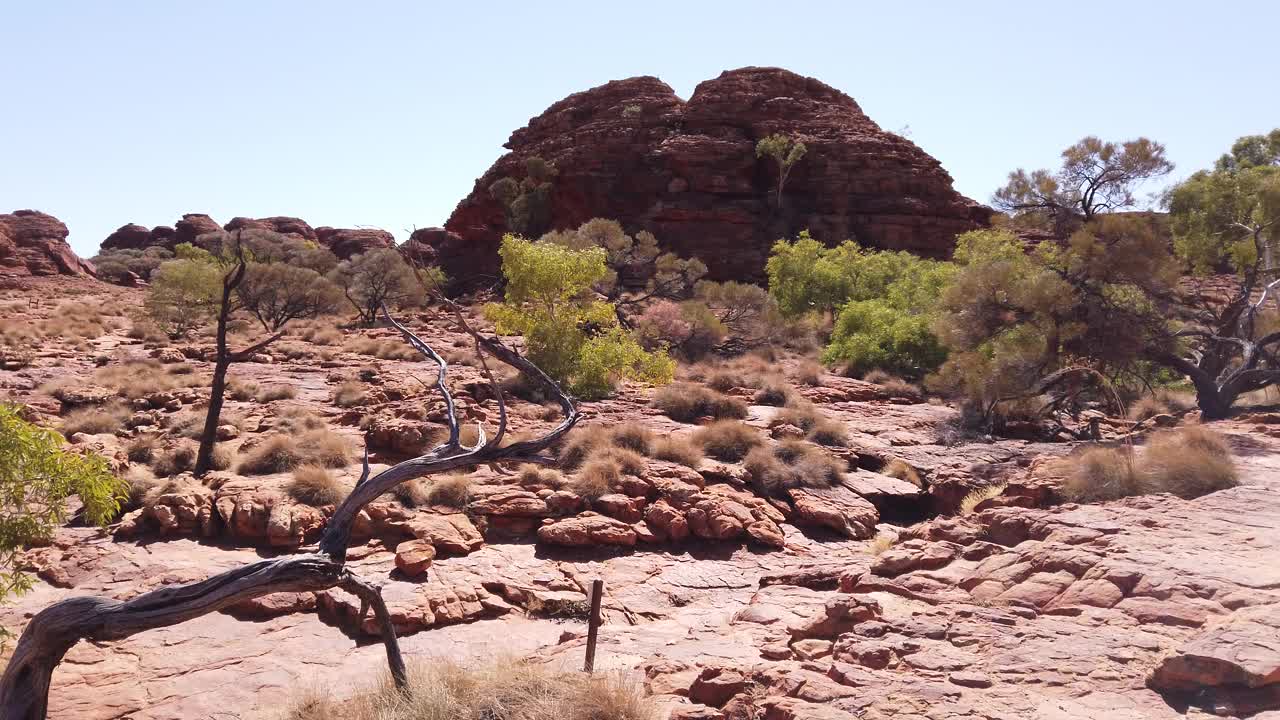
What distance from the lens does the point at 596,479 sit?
42.4 ft

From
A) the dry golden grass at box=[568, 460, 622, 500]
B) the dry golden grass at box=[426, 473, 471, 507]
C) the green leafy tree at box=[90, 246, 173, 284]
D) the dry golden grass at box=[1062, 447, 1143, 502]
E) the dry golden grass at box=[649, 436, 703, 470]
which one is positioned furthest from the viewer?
the green leafy tree at box=[90, 246, 173, 284]

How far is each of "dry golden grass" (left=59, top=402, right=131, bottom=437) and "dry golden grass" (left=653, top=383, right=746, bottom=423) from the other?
38.0ft

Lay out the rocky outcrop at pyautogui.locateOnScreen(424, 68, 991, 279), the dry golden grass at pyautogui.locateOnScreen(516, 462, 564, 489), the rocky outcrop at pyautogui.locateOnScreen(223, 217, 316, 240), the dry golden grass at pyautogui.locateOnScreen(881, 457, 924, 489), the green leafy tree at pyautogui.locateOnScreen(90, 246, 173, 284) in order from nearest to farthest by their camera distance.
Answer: the dry golden grass at pyautogui.locateOnScreen(516, 462, 564, 489) < the dry golden grass at pyautogui.locateOnScreen(881, 457, 924, 489) < the rocky outcrop at pyautogui.locateOnScreen(424, 68, 991, 279) < the green leafy tree at pyautogui.locateOnScreen(90, 246, 173, 284) < the rocky outcrop at pyautogui.locateOnScreen(223, 217, 316, 240)

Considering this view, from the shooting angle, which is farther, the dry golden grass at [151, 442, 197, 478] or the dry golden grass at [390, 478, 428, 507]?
the dry golden grass at [151, 442, 197, 478]

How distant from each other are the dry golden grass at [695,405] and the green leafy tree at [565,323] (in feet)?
2.15

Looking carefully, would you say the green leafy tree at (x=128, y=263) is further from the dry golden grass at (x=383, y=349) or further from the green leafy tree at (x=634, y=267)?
the dry golden grass at (x=383, y=349)

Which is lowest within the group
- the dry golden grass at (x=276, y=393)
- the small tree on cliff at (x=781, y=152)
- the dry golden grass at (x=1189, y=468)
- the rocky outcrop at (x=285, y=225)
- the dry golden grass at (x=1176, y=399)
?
the dry golden grass at (x=276, y=393)

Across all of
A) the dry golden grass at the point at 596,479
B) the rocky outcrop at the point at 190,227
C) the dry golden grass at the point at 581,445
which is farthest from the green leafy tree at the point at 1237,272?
the rocky outcrop at the point at 190,227

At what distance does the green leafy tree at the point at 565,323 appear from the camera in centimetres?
2039

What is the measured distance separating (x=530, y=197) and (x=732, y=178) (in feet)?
43.8

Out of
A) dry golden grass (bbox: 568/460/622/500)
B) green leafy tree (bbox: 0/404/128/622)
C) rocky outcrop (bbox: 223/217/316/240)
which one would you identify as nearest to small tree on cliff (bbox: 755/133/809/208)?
dry golden grass (bbox: 568/460/622/500)

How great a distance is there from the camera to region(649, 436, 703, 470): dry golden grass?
14664mm

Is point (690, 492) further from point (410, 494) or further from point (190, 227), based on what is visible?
point (190, 227)

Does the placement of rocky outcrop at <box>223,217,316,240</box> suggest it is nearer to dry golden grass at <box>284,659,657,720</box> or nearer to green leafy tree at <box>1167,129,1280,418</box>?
green leafy tree at <box>1167,129,1280,418</box>
